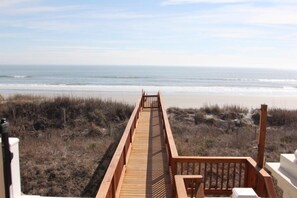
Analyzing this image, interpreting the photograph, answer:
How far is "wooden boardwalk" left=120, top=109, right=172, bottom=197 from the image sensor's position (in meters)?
6.60

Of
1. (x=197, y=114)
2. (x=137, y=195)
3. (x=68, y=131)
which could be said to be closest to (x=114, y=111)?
(x=68, y=131)

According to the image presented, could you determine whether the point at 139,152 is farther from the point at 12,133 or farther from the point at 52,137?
the point at 12,133

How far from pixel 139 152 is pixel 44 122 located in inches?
515

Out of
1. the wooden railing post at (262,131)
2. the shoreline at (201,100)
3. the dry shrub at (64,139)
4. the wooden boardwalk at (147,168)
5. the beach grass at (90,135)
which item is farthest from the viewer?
the shoreline at (201,100)

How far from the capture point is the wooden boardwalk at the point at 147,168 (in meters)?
6.60

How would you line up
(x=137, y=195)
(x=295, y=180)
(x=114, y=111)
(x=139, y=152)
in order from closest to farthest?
1. (x=295, y=180)
2. (x=137, y=195)
3. (x=139, y=152)
4. (x=114, y=111)

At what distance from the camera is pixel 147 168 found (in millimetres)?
7977

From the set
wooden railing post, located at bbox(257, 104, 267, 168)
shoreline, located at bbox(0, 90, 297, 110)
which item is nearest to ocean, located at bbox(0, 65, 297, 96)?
shoreline, located at bbox(0, 90, 297, 110)

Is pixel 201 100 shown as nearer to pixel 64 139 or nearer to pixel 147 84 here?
pixel 64 139

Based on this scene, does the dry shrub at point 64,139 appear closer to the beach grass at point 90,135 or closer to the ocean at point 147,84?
the beach grass at point 90,135

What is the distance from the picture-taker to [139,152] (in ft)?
30.7

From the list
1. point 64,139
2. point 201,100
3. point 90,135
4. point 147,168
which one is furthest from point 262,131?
point 201,100

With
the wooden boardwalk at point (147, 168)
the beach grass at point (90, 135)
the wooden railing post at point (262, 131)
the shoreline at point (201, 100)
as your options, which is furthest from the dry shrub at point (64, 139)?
the wooden railing post at point (262, 131)

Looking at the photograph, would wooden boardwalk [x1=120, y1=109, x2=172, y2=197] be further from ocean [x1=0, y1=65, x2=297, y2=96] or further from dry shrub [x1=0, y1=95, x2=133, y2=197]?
ocean [x1=0, y1=65, x2=297, y2=96]
